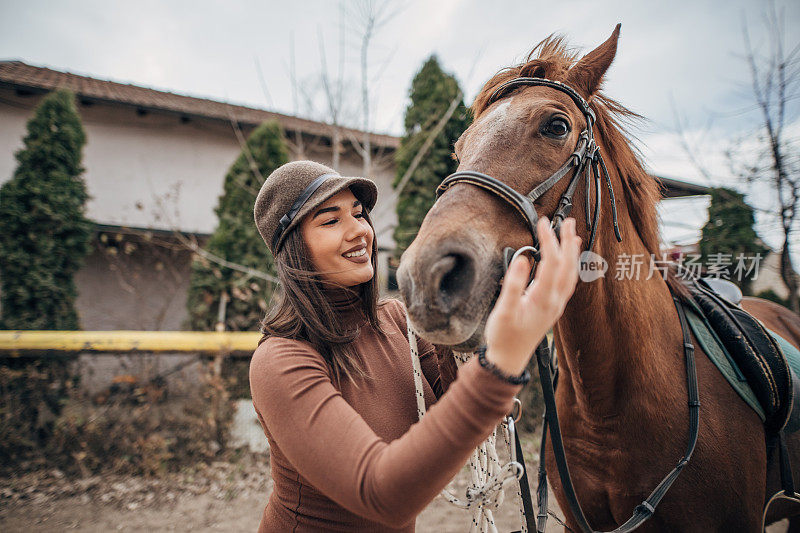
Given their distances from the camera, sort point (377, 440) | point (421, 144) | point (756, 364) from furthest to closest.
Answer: point (421, 144) → point (756, 364) → point (377, 440)

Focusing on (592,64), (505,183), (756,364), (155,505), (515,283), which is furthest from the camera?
(155,505)

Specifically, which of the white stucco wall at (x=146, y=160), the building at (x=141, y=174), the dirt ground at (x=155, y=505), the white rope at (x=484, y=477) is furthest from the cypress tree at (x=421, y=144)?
the white rope at (x=484, y=477)

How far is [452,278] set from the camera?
1053 millimetres

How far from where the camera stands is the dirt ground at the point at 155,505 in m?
3.74

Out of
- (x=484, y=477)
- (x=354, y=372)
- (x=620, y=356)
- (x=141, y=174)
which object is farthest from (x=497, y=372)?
(x=141, y=174)

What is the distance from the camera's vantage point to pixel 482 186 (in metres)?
1.19

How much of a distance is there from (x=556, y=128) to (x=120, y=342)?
5145 mm

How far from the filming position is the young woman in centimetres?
75

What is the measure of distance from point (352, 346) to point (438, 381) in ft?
1.27

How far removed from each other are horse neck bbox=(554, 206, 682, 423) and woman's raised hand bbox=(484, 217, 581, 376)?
33.9 inches

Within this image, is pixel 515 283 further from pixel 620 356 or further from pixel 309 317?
pixel 620 356

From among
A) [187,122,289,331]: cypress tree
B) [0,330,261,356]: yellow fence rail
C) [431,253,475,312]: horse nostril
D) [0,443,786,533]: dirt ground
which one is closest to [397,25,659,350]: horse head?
[431,253,475,312]: horse nostril

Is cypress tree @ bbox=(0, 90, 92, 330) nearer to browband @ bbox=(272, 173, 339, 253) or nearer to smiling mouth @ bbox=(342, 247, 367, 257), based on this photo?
browband @ bbox=(272, 173, 339, 253)

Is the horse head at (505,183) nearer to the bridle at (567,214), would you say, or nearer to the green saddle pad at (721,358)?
the bridle at (567,214)
